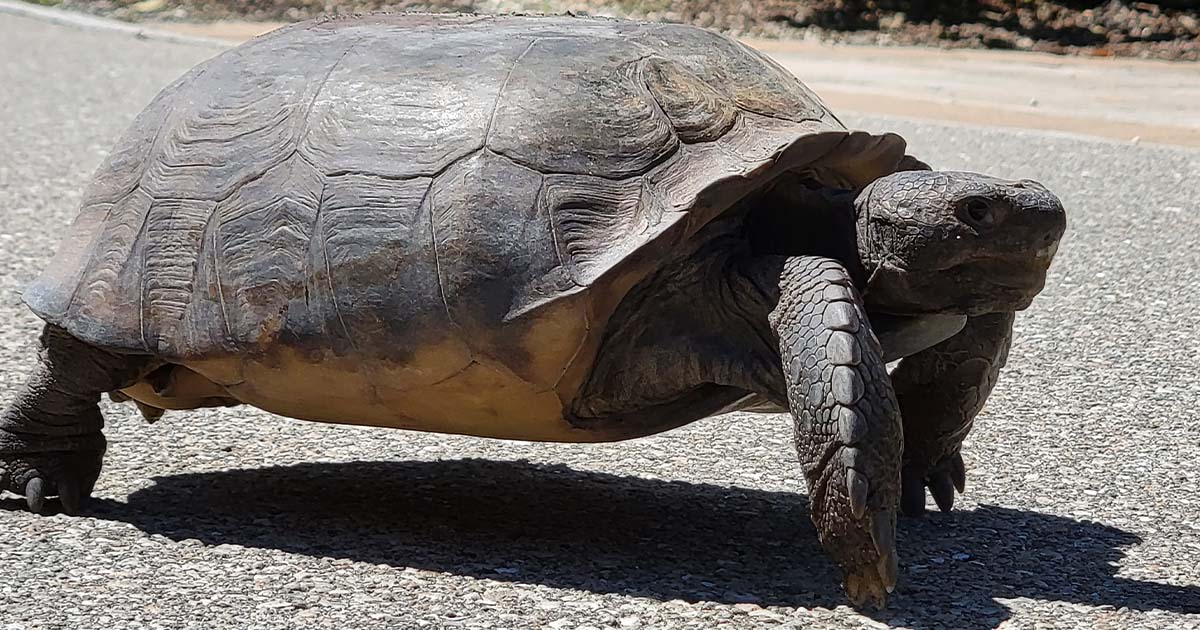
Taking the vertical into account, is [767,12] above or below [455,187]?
below

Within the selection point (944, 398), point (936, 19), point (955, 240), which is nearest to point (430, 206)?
point (955, 240)

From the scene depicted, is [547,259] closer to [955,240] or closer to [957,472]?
[955,240]

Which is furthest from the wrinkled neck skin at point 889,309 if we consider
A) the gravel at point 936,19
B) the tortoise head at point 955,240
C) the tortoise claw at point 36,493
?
the gravel at point 936,19

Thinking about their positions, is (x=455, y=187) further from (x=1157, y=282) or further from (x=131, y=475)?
(x=1157, y=282)

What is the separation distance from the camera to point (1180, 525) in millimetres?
4043

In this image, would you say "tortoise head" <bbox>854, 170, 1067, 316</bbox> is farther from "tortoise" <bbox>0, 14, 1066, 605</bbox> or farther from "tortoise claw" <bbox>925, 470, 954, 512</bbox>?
"tortoise claw" <bbox>925, 470, 954, 512</bbox>

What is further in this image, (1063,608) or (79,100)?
(79,100)

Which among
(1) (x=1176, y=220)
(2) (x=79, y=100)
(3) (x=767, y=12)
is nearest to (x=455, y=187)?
(1) (x=1176, y=220)

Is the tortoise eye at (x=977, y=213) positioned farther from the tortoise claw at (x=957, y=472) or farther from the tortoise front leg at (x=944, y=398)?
the tortoise claw at (x=957, y=472)

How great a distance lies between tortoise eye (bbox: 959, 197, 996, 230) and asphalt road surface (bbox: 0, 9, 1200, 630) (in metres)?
0.77

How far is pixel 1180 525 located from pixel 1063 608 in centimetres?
78

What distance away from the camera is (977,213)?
3422 millimetres

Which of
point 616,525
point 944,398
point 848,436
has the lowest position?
point 616,525

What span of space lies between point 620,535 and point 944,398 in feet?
2.79
